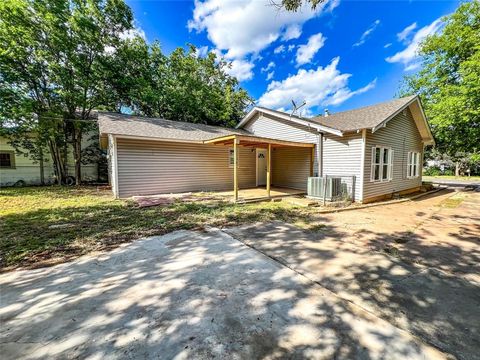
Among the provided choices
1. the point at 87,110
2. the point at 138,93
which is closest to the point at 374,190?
the point at 138,93

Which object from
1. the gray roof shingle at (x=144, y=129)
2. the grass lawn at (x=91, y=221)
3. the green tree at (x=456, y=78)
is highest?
the green tree at (x=456, y=78)

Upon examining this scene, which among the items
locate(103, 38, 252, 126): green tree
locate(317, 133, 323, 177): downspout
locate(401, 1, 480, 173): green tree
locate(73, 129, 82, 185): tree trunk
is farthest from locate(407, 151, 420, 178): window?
locate(73, 129, 82, 185): tree trunk

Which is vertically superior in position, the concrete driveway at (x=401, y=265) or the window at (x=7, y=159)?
the window at (x=7, y=159)

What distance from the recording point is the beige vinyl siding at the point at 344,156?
855 centimetres

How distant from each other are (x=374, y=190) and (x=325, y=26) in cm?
908

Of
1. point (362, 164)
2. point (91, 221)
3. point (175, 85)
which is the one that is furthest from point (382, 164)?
point (175, 85)

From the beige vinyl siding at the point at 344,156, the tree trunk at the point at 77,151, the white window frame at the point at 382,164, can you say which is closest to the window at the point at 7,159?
the tree trunk at the point at 77,151

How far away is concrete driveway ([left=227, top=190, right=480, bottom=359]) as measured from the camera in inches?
86.9

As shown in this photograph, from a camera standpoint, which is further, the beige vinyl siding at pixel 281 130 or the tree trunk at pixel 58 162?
the tree trunk at pixel 58 162

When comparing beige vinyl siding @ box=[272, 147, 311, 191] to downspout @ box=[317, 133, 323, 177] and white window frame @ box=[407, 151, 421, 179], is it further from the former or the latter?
white window frame @ box=[407, 151, 421, 179]

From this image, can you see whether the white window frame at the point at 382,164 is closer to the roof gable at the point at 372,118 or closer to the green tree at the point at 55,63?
the roof gable at the point at 372,118

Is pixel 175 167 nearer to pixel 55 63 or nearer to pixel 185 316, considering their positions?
pixel 185 316

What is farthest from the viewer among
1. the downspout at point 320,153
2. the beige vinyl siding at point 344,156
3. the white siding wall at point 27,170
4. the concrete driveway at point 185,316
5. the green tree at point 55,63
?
the white siding wall at point 27,170

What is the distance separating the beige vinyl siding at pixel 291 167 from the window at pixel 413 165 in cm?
588
